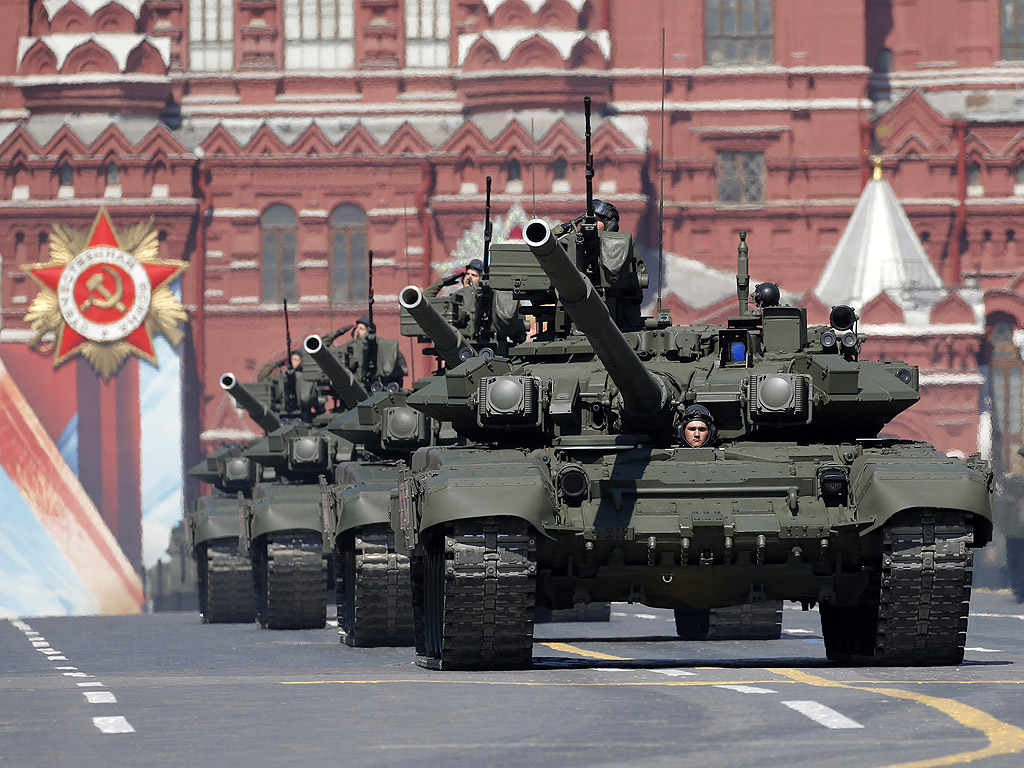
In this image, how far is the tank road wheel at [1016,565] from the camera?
3591 centimetres

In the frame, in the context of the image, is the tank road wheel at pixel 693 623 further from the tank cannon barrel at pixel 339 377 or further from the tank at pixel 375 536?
the tank cannon barrel at pixel 339 377

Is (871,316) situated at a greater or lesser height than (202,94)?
lesser

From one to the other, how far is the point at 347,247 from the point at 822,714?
48.6 meters

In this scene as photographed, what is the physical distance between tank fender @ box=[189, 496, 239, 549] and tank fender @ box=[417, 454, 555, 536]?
673 inches

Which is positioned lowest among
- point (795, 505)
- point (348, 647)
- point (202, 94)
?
point (348, 647)

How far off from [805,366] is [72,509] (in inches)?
1652

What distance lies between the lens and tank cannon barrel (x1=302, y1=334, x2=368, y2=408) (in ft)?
85.5

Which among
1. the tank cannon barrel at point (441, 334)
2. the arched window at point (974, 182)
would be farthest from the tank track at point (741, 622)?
the arched window at point (974, 182)

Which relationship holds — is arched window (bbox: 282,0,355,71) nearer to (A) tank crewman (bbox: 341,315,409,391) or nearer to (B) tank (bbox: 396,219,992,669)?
(A) tank crewman (bbox: 341,315,409,391)

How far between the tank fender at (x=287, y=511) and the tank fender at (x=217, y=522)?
4.86 metres

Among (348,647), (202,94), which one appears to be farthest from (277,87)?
(348,647)

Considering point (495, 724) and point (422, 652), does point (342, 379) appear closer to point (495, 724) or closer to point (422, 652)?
point (422, 652)

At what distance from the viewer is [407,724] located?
11922 mm

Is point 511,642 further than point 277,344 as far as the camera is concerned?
No
